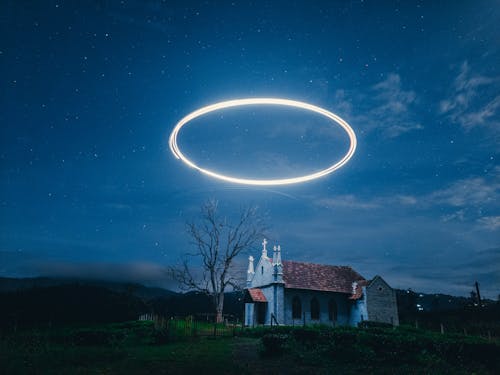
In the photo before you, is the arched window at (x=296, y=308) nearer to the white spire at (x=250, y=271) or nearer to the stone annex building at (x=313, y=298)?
the stone annex building at (x=313, y=298)

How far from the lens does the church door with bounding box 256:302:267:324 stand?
127ft

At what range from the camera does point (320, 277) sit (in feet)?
131

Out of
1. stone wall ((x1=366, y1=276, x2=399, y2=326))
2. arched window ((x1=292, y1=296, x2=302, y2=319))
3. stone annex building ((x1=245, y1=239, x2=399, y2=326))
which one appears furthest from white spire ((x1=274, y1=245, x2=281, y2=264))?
stone wall ((x1=366, y1=276, x2=399, y2=326))

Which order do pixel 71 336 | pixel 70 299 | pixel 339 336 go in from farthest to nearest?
1. pixel 70 299
2. pixel 71 336
3. pixel 339 336

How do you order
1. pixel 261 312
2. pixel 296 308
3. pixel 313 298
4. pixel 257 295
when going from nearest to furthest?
pixel 296 308 < pixel 313 298 < pixel 257 295 < pixel 261 312

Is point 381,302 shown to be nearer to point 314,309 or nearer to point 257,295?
point 314,309

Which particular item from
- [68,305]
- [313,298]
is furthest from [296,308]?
[68,305]

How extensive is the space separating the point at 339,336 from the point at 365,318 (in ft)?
75.3

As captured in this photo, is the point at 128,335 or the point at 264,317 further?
the point at 264,317

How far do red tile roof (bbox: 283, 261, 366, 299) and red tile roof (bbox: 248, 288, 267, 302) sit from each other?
3.57 m

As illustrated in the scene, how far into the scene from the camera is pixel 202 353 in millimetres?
15773

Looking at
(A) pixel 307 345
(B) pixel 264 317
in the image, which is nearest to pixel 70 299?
(B) pixel 264 317

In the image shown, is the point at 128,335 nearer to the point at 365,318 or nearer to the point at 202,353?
the point at 202,353

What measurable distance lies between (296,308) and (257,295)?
182 inches
